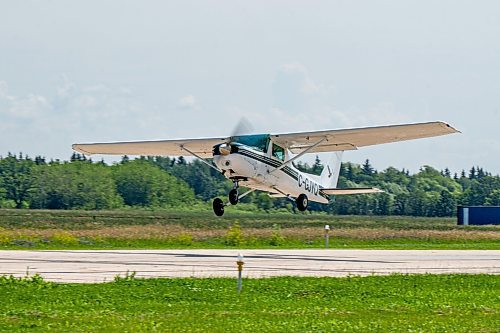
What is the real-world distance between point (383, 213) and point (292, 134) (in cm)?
5713

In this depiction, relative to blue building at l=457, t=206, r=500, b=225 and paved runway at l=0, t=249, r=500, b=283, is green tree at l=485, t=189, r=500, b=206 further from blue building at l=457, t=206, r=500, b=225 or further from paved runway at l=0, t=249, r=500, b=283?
paved runway at l=0, t=249, r=500, b=283

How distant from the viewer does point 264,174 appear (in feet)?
132

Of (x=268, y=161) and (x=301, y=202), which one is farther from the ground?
(x=268, y=161)

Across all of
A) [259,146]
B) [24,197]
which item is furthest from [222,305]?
[24,197]

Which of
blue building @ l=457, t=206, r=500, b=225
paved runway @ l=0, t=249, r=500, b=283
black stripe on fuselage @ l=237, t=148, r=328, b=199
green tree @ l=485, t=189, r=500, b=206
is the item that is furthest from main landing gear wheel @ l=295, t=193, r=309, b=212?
green tree @ l=485, t=189, r=500, b=206

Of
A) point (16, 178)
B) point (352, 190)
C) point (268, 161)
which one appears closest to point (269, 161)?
point (268, 161)

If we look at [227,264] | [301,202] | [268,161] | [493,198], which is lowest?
[227,264]

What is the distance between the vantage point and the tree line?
9488 centimetres

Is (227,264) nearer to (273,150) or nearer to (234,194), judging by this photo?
(234,194)

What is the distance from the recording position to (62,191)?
325 feet

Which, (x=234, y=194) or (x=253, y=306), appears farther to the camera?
(x=234, y=194)

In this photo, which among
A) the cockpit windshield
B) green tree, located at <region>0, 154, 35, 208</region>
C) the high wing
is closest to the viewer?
the high wing

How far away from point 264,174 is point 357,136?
4.23 m

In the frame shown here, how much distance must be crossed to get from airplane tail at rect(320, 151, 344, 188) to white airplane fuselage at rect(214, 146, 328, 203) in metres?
2.76
